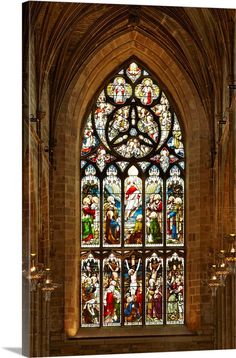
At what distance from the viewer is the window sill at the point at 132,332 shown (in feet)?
48.1

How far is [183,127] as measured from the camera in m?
15.4

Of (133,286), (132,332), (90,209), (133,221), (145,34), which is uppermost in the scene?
(145,34)

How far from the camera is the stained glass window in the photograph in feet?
48.9

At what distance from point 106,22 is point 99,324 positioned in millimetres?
3787

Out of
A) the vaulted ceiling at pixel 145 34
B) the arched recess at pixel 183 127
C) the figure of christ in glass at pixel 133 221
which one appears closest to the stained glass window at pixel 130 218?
the figure of christ in glass at pixel 133 221

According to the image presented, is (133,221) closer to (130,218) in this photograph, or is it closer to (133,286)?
(130,218)

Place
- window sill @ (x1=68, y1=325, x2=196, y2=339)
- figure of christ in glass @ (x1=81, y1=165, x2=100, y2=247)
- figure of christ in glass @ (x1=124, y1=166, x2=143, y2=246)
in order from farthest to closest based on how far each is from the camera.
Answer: figure of christ in glass @ (x1=124, y1=166, x2=143, y2=246) → figure of christ in glass @ (x1=81, y1=165, x2=100, y2=247) → window sill @ (x1=68, y1=325, x2=196, y2=339)

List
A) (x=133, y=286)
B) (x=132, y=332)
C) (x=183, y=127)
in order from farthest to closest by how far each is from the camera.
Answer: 1. (x=183, y=127)
2. (x=133, y=286)
3. (x=132, y=332)

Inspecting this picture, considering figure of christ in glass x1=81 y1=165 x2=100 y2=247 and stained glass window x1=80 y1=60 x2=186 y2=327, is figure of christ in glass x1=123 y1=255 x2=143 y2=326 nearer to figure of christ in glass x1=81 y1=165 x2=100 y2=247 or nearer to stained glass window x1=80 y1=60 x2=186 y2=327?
stained glass window x1=80 y1=60 x2=186 y2=327

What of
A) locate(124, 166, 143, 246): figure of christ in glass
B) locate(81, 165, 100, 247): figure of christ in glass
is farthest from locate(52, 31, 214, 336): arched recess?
locate(124, 166, 143, 246): figure of christ in glass

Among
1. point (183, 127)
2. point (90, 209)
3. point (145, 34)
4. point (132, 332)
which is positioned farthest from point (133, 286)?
point (145, 34)

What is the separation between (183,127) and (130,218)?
4.58 ft

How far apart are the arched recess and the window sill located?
0.35ft

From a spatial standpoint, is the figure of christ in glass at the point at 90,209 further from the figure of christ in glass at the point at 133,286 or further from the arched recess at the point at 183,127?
the figure of christ in glass at the point at 133,286
